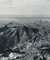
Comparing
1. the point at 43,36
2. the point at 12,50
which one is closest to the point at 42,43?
the point at 43,36

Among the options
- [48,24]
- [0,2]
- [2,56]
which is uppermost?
[0,2]

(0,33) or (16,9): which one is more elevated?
(16,9)

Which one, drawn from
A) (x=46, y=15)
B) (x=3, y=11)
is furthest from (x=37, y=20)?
(x=3, y=11)

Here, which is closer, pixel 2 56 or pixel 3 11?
pixel 2 56

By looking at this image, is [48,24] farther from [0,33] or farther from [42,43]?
[0,33]
